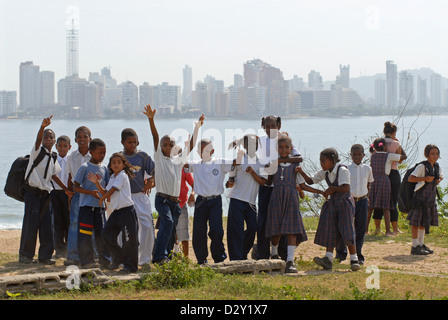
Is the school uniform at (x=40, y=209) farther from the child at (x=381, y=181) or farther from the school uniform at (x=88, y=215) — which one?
the child at (x=381, y=181)

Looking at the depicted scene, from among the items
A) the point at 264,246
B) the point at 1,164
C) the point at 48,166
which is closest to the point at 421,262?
the point at 264,246

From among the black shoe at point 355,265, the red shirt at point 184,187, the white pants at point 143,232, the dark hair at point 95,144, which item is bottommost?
the black shoe at point 355,265

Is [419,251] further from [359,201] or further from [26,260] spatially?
[26,260]

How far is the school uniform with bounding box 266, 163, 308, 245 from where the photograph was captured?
8180 millimetres

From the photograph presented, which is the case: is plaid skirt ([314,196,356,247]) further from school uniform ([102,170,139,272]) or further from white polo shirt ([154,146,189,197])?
school uniform ([102,170,139,272])

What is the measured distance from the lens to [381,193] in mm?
11828

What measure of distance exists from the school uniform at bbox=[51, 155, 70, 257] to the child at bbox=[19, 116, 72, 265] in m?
0.36

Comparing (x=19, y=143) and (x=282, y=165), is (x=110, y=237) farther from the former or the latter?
(x=19, y=143)

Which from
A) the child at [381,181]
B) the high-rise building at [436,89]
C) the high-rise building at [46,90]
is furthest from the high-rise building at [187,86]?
the child at [381,181]

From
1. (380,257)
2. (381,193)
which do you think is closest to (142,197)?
(380,257)

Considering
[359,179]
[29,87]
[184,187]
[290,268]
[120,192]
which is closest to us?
[120,192]

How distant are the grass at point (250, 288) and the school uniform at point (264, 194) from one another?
3.21 ft

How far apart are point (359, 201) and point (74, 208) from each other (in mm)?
3516

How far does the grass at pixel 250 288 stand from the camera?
6.46 meters
